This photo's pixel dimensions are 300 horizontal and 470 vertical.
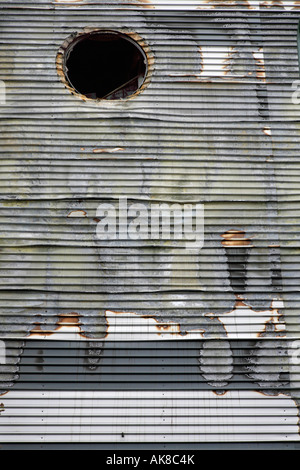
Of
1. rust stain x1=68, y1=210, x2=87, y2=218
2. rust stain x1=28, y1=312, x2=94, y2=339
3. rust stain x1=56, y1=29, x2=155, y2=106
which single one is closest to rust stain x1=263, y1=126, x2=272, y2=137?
rust stain x1=56, y1=29, x2=155, y2=106

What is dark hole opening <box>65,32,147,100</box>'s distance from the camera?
5.54m

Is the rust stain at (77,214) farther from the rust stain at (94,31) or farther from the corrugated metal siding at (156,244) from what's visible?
the rust stain at (94,31)

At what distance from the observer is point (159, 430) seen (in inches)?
162

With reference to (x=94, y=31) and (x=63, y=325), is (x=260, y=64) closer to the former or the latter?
(x=94, y=31)

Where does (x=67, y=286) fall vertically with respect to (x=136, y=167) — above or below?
below

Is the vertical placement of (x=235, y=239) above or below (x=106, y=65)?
below

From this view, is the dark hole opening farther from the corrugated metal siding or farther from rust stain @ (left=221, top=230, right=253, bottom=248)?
rust stain @ (left=221, top=230, right=253, bottom=248)

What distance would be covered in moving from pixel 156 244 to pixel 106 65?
3.43m

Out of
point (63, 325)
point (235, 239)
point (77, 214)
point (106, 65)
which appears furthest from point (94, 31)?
point (63, 325)

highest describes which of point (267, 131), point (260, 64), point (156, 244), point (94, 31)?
point (94, 31)

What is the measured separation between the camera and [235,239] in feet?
15.4

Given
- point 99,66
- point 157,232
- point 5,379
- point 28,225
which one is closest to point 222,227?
point 157,232
